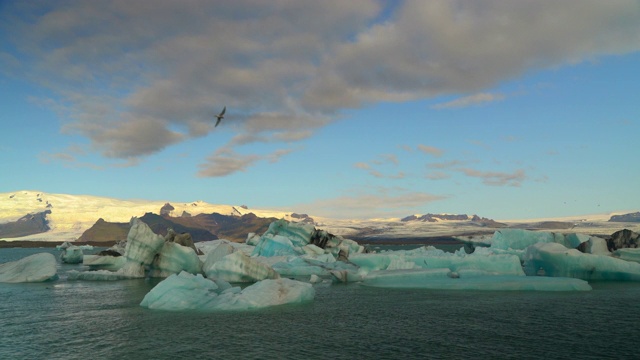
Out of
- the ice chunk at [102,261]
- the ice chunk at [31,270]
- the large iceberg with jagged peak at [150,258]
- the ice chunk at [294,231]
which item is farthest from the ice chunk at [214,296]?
the ice chunk at [102,261]

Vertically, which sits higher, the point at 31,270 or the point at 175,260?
the point at 175,260

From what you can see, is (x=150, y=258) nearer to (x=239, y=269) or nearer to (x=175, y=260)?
(x=175, y=260)

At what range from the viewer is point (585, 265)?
2377 centimetres

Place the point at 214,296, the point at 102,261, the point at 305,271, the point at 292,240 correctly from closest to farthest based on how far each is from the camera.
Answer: the point at 214,296 → the point at 305,271 → the point at 102,261 → the point at 292,240

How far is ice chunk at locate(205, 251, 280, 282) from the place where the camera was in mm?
21906

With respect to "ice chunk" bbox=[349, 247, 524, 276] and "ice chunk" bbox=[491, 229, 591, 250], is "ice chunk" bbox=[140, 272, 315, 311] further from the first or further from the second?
"ice chunk" bbox=[491, 229, 591, 250]

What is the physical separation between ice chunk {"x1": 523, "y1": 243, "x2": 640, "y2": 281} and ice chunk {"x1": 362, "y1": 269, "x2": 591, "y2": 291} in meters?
4.41

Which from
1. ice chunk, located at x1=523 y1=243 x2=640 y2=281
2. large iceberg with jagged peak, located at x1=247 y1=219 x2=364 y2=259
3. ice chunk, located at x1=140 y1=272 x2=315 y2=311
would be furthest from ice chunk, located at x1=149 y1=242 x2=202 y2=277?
ice chunk, located at x1=523 y1=243 x2=640 y2=281

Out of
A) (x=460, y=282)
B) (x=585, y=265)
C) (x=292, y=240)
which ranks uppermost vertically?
(x=292, y=240)

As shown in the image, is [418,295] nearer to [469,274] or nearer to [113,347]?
[469,274]

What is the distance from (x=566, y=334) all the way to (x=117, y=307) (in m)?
14.1

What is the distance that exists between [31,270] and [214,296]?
16384mm

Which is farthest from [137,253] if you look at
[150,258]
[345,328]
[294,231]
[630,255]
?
[630,255]

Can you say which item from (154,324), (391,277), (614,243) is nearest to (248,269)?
(391,277)
